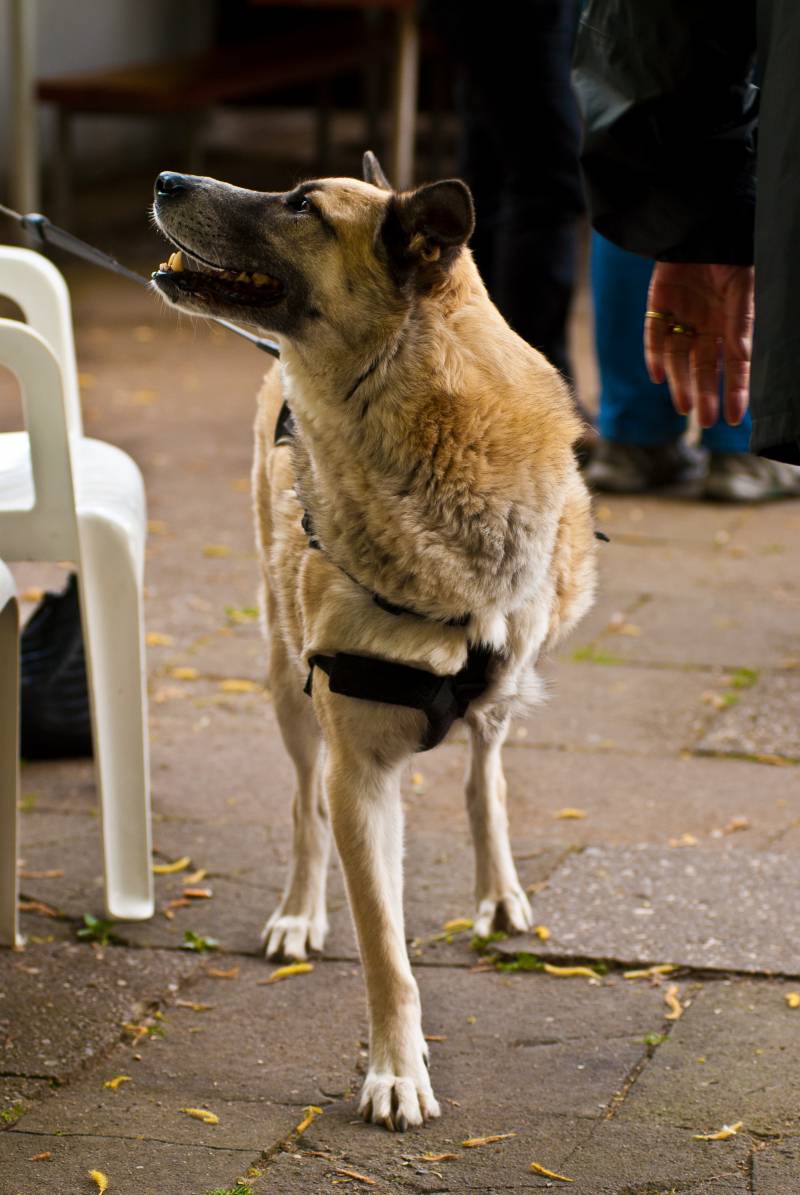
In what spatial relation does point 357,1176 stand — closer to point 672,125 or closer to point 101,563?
point 101,563

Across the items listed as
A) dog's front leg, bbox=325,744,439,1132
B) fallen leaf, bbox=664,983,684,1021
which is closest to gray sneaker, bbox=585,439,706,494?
fallen leaf, bbox=664,983,684,1021

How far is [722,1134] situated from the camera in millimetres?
2605

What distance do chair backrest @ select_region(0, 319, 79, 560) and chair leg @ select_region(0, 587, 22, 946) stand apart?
0.17m

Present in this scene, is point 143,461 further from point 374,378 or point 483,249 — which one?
point 374,378

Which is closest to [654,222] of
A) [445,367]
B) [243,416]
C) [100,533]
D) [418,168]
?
[445,367]

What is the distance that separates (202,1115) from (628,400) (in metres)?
4.24

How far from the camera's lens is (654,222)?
2.47 m

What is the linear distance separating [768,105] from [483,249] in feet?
16.0

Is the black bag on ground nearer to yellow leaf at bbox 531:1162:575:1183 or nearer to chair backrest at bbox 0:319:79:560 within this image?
chair backrest at bbox 0:319:79:560

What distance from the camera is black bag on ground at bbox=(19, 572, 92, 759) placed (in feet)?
13.7

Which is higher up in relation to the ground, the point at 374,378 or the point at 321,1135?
the point at 374,378

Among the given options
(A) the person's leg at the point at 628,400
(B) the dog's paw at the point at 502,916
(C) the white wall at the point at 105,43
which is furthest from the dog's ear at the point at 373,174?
(C) the white wall at the point at 105,43

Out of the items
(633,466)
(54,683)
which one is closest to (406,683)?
(54,683)

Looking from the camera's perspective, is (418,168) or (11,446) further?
(418,168)
